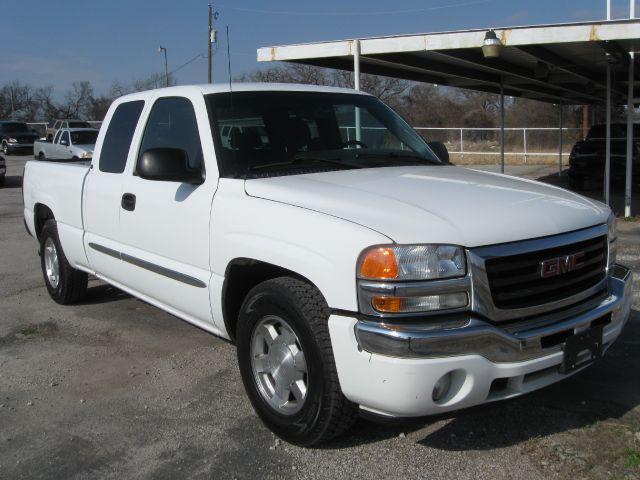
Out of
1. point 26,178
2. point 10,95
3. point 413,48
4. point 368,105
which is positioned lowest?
point 26,178

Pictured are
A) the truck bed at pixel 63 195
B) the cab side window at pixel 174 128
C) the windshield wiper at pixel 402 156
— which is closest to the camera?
the cab side window at pixel 174 128

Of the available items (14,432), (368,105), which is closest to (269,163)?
(368,105)

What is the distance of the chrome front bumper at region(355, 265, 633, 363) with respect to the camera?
2.83 metres

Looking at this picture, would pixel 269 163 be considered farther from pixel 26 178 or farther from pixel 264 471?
pixel 26 178

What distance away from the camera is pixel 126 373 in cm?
468

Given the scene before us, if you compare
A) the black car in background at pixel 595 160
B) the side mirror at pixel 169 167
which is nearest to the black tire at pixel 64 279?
the side mirror at pixel 169 167

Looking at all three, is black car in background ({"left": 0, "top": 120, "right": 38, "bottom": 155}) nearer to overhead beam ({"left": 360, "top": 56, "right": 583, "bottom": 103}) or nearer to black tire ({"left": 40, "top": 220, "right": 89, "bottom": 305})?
overhead beam ({"left": 360, "top": 56, "right": 583, "bottom": 103})

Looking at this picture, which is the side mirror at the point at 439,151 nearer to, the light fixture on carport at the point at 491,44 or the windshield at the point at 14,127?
the light fixture on carport at the point at 491,44

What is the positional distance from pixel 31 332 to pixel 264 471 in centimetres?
324

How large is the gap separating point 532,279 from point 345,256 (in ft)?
2.98

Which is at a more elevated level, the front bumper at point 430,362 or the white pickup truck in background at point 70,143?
the white pickup truck in background at point 70,143

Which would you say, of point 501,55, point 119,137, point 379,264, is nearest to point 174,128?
point 119,137

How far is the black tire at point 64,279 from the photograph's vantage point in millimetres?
6152

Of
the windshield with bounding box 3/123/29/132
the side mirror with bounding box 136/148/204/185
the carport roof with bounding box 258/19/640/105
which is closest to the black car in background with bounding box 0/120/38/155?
the windshield with bounding box 3/123/29/132
